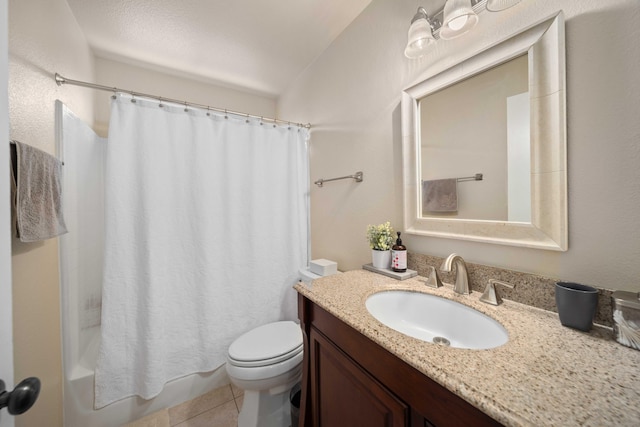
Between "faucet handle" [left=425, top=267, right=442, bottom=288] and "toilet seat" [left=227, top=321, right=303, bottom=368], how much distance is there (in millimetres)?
807

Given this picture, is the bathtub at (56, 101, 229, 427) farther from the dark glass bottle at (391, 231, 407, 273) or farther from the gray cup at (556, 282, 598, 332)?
the gray cup at (556, 282, 598, 332)

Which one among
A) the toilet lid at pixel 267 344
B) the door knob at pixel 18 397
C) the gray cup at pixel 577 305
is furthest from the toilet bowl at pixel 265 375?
the gray cup at pixel 577 305

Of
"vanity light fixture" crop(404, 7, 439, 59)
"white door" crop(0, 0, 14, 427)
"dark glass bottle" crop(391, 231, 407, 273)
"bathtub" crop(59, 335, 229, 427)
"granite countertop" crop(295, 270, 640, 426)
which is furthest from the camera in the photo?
"bathtub" crop(59, 335, 229, 427)

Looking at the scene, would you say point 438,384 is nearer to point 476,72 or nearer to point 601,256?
point 601,256

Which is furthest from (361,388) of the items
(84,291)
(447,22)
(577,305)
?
(84,291)

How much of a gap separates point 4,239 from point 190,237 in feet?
3.50

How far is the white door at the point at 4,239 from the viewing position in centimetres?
49

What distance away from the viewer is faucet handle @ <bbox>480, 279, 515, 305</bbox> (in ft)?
2.55

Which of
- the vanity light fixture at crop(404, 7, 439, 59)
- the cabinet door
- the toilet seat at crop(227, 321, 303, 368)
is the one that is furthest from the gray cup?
the toilet seat at crop(227, 321, 303, 368)

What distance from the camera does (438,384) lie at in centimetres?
49

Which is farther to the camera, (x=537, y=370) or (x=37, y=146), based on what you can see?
(x=37, y=146)

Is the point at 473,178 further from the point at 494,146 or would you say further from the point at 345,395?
the point at 345,395

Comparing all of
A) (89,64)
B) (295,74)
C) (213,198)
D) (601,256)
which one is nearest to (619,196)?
(601,256)

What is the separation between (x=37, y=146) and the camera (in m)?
1.01
